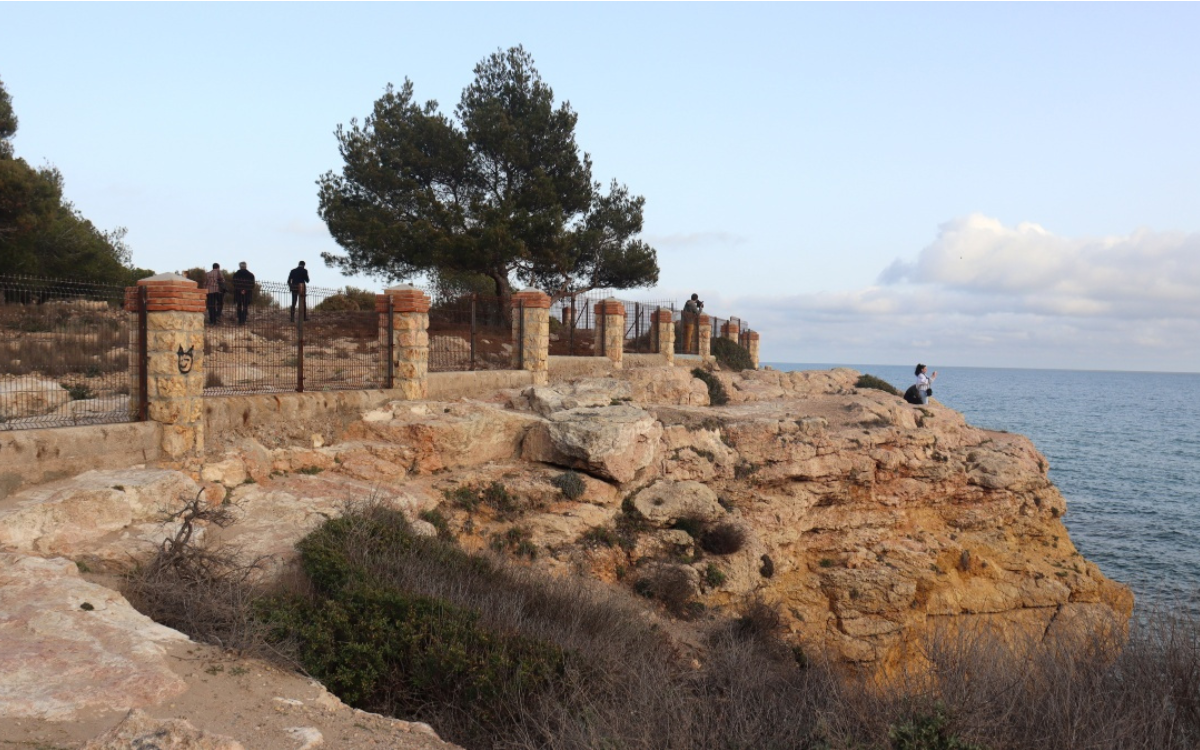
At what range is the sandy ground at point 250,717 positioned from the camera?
5223 mm

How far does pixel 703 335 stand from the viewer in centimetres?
3130

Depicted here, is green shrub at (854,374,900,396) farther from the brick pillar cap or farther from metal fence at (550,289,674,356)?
the brick pillar cap

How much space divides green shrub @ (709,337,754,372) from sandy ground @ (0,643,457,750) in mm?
26498

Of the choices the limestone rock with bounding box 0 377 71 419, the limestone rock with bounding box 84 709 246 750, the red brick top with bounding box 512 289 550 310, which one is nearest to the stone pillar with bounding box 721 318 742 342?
the red brick top with bounding box 512 289 550 310

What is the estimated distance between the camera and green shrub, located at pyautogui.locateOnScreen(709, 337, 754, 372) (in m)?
32.8

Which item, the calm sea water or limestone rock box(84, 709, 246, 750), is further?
the calm sea water

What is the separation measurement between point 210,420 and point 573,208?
1946cm

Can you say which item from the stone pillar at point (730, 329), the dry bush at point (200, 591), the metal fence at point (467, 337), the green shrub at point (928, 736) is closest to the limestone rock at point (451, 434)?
the metal fence at point (467, 337)

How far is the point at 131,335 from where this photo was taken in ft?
36.0

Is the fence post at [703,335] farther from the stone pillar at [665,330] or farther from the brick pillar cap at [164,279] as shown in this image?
the brick pillar cap at [164,279]

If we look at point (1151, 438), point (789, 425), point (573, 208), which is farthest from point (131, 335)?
point (1151, 438)

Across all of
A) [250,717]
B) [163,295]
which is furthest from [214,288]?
[250,717]

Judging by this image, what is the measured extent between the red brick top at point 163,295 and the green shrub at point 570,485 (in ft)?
22.0

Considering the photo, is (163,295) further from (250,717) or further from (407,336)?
(250,717)
